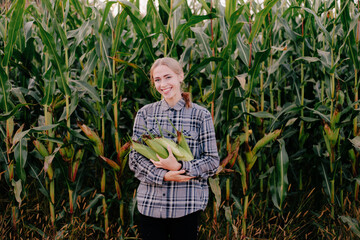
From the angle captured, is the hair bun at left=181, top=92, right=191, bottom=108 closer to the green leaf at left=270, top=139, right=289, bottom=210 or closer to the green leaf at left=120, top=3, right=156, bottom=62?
the green leaf at left=120, top=3, right=156, bottom=62

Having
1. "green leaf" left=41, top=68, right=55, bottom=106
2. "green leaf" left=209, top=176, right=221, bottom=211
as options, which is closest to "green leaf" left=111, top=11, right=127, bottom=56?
"green leaf" left=41, top=68, right=55, bottom=106

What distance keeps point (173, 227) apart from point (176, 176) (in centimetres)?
38

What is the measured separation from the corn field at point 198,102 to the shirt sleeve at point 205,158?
20.3 inches

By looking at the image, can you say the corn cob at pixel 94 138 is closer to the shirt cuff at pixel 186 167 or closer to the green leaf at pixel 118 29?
the green leaf at pixel 118 29

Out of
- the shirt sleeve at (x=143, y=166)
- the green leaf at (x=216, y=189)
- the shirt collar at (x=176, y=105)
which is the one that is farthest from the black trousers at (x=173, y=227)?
the shirt collar at (x=176, y=105)

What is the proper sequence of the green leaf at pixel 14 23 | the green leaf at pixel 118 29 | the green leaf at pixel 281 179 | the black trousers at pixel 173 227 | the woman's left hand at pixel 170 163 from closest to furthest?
the woman's left hand at pixel 170 163 → the black trousers at pixel 173 227 → the green leaf at pixel 14 23 → the green leaf at pixel 118 29 → the green leaf at pixel 281 179

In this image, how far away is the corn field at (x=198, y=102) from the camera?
2.40 m

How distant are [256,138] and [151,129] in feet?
4.71

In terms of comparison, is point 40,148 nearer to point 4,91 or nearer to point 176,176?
point 4,91

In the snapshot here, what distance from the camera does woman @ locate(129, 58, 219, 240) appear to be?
1727 millimetres

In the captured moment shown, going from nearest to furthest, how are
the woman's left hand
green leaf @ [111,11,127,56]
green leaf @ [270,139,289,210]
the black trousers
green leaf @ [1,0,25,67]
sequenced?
the woman's left hand < the black trousers < green leaf @ [1,0,25,67] < green leaf @ [111,11,127,56] < green leaf @ [270,139,289,210]

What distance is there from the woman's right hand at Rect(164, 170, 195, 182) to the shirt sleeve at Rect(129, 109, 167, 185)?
31 mm

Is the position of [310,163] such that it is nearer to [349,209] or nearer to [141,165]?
[349,209]

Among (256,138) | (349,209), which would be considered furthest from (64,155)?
(349,209)
